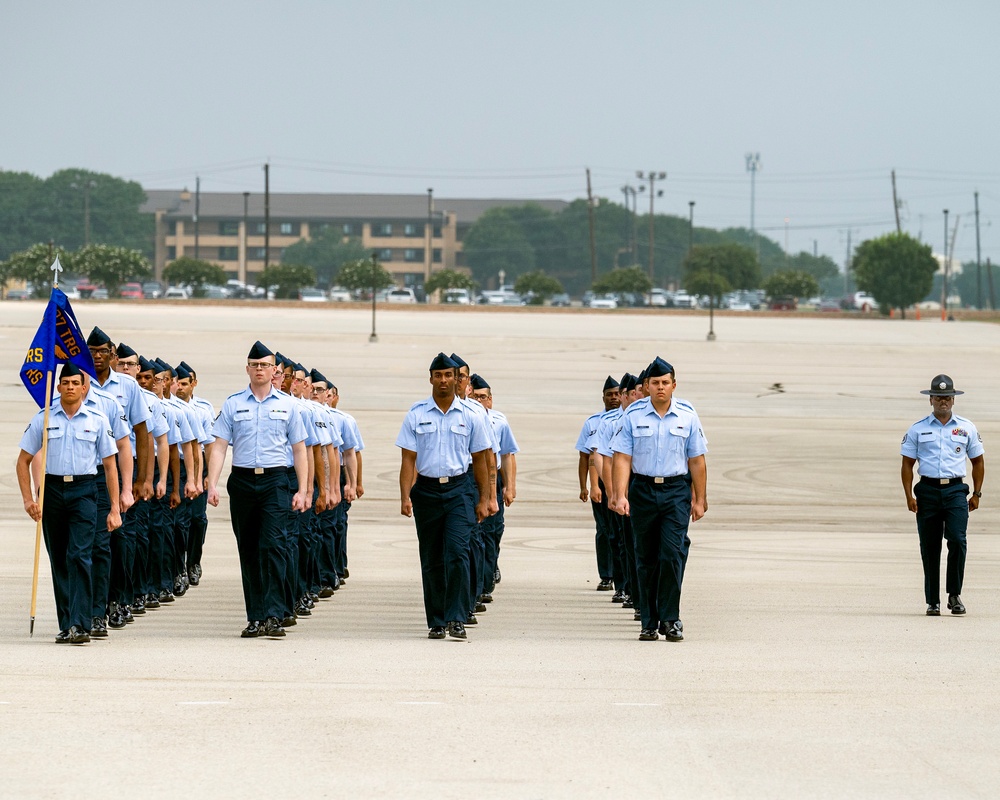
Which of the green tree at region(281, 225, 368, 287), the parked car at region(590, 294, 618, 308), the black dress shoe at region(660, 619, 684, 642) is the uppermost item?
the green tree at region(281, 225, 368, 287)

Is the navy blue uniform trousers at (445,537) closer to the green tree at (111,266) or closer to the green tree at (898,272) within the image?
the green tree at (898,272)

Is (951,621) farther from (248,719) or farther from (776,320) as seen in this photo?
(776,320)

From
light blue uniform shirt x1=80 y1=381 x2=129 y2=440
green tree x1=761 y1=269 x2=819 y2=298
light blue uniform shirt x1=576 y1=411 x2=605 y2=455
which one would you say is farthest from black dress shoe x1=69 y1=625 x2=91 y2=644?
green tree x1=761 y1=269 x2=819 y2=298

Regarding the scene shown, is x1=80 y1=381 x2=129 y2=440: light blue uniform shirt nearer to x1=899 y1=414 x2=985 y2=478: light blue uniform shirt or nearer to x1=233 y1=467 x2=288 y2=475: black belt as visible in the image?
x1=233 y1=467 x2=288 y2=475: black belt

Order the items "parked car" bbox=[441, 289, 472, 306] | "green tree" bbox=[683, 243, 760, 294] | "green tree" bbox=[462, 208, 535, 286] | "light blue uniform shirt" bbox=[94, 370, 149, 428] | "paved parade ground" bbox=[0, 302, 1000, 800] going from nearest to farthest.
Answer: "paved parade ground" bbox=[0, 302, 1000, 800] → "light blue uniform shirt" bbox=[94, 370, 149, 428] → "parked car" bbox=[441, 289, 472, 306] → "green tree" bbox=[683, 243, 760, 294] → "green tree" bbox=[462, 208, 535, 286]

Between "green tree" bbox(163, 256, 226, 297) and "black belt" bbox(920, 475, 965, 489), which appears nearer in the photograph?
"black belt" bbox(920, 475, 965, 489)

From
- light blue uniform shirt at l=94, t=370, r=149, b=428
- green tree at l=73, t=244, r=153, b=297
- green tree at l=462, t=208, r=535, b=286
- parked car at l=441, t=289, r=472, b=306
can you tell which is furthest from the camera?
green tree at l=462, t=208, r=535, b=286

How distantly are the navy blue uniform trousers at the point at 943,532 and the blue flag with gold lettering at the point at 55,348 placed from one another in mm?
6317

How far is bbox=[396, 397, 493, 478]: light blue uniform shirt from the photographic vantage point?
10883 mm

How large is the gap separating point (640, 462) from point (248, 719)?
4.17m

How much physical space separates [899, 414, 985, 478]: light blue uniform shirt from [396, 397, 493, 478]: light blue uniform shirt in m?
3.43

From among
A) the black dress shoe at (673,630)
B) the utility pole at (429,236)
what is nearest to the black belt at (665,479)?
the black dress shoe at (673,630)

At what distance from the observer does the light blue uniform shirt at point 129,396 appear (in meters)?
11.0

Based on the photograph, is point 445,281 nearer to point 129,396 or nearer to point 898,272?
point 898,272
